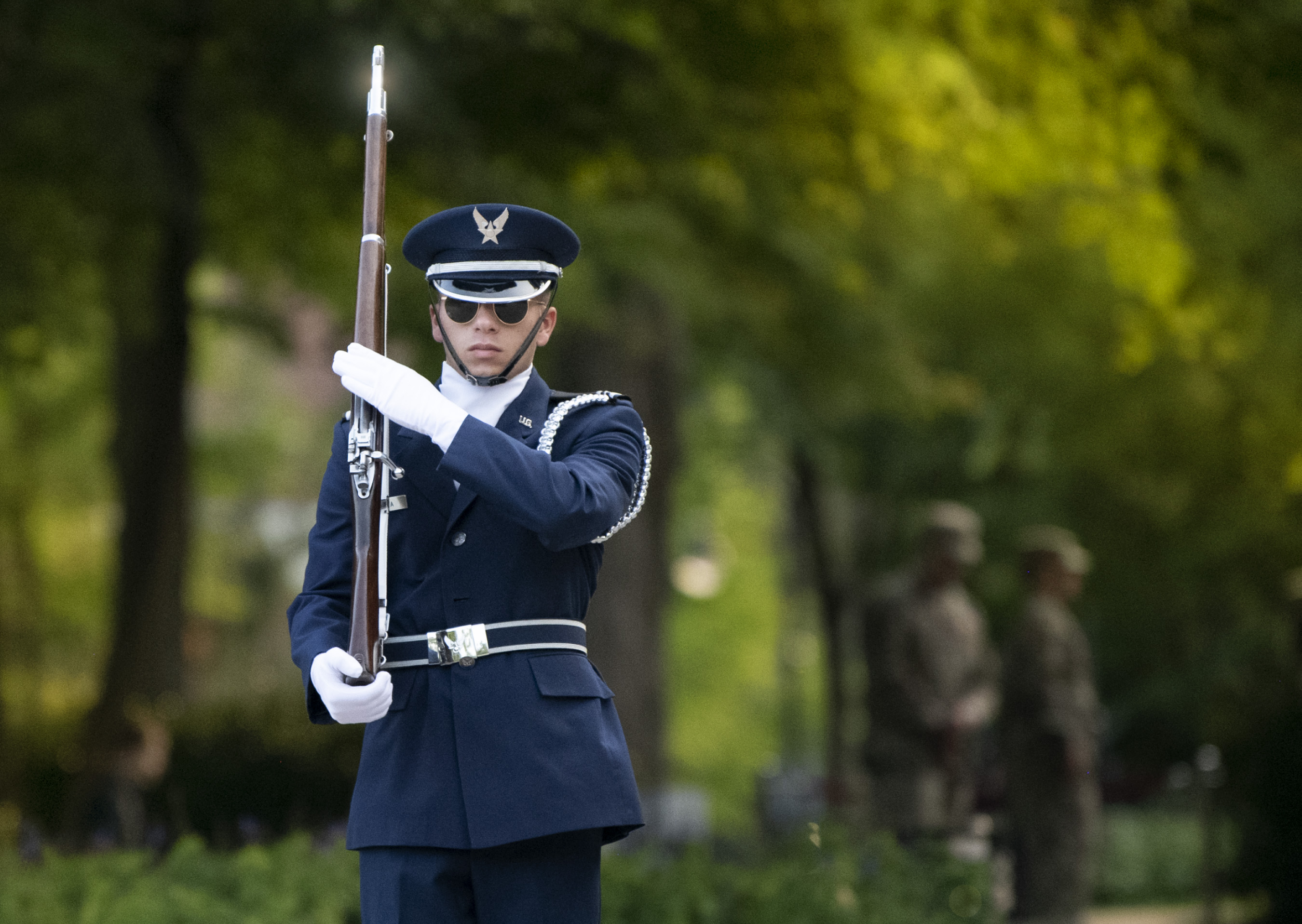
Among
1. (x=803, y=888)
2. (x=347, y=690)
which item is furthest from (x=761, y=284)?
(x=347, y=690)

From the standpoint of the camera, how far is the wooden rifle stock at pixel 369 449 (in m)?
3.29

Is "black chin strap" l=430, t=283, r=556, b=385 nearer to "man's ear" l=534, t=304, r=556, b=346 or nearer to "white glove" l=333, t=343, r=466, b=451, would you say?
"man's ear" l=534, t=304, r=556, b=346

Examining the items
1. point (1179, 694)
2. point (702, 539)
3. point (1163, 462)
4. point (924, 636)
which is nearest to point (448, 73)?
point (924, 636)

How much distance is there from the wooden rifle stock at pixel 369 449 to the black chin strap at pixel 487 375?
0.11 meters

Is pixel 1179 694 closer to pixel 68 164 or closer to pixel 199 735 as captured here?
pixel 199 735

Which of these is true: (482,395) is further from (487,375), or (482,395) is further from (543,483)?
(543,483)

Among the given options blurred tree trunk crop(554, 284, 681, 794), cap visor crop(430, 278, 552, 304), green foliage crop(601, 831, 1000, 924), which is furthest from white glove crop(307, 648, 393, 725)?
blurred tree trunk crop(554, 284, 681, 794)

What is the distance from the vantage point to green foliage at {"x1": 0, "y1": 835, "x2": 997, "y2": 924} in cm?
545

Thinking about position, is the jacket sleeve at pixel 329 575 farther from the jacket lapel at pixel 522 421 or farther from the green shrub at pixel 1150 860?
the green shrub at pixel 1150 860

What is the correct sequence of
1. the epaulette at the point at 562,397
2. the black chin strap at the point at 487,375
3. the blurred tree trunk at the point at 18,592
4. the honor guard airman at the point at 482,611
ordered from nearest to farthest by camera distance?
the honor guard airman at the point at 482,611, the black chin strap at the point at 487,375, the epaulette at the point at 562,397, the blurred tree trunk at the point at 18,592

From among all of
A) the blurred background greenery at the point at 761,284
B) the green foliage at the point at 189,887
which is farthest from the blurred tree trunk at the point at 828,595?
the green foliage at the point at 189,887

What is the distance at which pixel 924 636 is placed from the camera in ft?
33.4

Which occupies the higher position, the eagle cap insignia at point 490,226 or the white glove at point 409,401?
the eagle cap insignia at point 490,226

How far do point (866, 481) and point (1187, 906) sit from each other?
7.09 m
